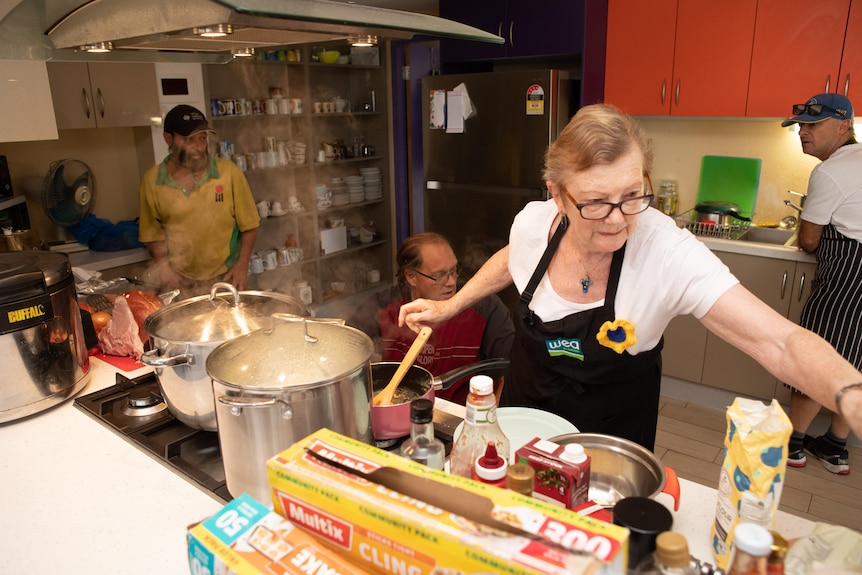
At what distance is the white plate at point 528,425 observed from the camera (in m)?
1.23

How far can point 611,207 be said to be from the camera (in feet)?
4.09

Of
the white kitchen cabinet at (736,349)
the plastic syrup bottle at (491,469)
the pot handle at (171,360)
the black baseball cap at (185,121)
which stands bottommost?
the white kitchen cabinet at (736,349)

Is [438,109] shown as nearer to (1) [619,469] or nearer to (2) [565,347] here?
(2) [565,347]

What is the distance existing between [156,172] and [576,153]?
2615 mm

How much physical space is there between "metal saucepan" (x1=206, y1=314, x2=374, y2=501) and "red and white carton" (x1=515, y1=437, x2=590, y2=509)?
0.30 metres

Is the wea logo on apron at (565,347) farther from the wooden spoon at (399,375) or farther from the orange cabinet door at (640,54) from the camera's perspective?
the orange cabinet door at (640,54)

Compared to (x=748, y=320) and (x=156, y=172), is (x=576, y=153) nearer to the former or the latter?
(x=748, y=320)

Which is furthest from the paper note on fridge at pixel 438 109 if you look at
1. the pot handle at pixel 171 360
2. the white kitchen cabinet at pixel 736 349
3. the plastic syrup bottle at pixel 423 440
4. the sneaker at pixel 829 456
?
the plastic syrup bottle at pixel 423 440

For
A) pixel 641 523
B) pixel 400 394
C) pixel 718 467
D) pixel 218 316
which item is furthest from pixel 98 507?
pixel 718 467

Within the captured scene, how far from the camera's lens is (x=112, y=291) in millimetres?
2352

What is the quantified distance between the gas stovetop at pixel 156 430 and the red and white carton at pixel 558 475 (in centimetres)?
58

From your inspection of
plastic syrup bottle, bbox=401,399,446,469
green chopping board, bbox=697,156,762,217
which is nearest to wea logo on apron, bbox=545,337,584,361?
plastic syrup bottle, bbox=401,399,446,469

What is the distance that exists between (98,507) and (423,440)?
68 cm

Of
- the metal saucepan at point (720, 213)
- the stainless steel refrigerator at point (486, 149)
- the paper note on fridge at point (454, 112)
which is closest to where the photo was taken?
the metal saucepan at point (720, 213)
